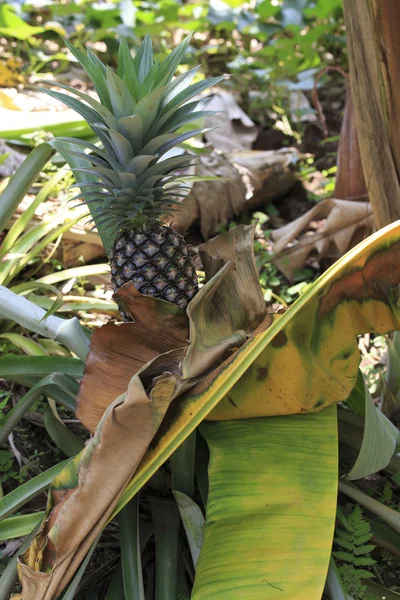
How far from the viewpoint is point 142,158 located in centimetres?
119

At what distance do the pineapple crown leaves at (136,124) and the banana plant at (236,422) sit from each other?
9.7 inches

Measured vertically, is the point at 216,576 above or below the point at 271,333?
below

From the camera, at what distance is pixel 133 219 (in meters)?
1.27

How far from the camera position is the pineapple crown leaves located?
1.18m

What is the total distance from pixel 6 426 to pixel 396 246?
0.81m

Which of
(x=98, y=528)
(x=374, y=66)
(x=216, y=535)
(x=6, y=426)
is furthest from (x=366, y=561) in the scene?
(x=374, y=66)

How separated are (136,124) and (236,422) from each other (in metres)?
0.59

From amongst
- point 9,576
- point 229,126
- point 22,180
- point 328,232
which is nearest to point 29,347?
point 22,180

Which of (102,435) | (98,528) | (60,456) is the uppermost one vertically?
(102,435)

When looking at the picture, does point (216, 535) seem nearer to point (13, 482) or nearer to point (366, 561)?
point (366, 561)

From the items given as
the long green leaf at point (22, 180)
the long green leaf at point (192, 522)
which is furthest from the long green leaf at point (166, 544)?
the long green leaf at point (22, 180)

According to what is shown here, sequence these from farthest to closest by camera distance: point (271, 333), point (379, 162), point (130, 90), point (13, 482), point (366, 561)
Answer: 1. point (379, 162)
2. point (13, 482)
3. point (130, 90)
4. point (366, 561)
5. point (271, 333)

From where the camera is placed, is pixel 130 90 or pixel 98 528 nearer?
pixel 98 528

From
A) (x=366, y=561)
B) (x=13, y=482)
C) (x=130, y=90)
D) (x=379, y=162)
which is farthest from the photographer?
(x=379, y=162)
